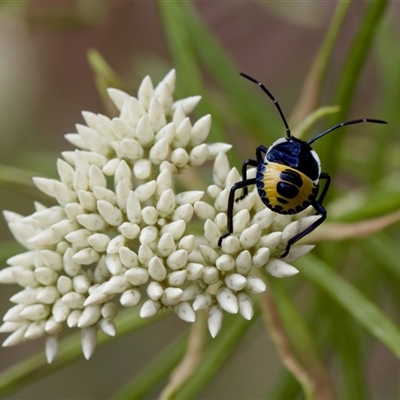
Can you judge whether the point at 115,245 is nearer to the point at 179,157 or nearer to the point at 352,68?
the point at 179,157

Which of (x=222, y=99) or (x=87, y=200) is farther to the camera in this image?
(x=222, y=99)

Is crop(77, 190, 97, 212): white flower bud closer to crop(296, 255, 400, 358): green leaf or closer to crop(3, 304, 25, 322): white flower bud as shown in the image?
crop(3, 304, 25, 322): white flower bud

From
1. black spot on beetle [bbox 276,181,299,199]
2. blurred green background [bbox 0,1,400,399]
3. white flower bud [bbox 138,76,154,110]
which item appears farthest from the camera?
blurred green background [bbox 0,1,400,399]

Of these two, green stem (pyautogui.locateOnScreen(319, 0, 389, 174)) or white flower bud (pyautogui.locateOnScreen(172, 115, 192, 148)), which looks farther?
green stem (pyautogui.locateOnScreen(319, 0, 389, 174))

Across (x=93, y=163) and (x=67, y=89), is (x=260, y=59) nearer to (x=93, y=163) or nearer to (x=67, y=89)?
(x=67, y=89)

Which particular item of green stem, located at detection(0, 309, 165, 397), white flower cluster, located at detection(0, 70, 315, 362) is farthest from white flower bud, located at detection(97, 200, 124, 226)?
green stem, located at detection(0, 309, 165, 397)

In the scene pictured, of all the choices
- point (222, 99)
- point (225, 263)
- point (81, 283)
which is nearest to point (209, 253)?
point (225, 263)
